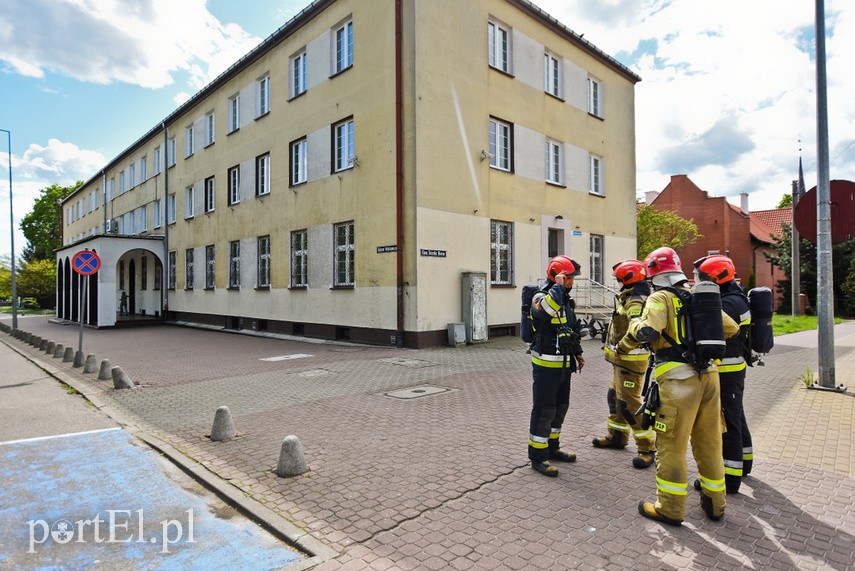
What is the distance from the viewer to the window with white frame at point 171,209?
94.1 ft

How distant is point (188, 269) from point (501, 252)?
17.5m

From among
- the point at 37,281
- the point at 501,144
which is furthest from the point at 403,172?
the point at 37,281

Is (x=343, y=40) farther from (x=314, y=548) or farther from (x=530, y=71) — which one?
(x=314, y=548)

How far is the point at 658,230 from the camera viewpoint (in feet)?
108

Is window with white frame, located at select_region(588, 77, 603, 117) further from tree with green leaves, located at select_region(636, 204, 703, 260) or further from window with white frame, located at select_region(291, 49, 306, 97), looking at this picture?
window with white frame, located at select_region(291, 49, 306, 97)

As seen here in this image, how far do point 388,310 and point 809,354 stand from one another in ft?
35.5

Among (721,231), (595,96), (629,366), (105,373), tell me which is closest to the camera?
(629,366)

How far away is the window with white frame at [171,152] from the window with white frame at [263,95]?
32.6ft

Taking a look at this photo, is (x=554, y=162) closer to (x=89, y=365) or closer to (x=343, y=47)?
(x=343, y=47)

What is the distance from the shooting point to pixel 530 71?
18.1 metres

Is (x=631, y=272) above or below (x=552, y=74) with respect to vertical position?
below

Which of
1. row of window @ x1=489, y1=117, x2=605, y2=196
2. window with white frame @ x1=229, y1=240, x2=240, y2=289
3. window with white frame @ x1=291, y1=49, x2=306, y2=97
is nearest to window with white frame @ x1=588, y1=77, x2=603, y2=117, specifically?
row of window @ x1=489, y1=117, x2=605, y2=196

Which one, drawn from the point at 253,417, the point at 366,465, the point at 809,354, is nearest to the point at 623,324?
the point at 366,465

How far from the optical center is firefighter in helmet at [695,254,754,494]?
4504 mm
